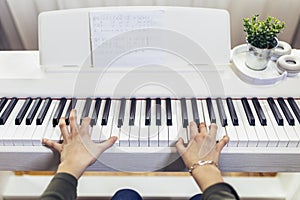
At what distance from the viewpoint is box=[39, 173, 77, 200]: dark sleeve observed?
3.06ft

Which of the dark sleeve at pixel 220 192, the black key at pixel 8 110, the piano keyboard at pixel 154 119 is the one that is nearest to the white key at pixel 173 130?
the piano keyboard at pixel 154 119

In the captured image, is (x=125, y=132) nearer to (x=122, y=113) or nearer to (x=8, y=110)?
(x=122, y=113)

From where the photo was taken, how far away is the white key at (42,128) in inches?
44.9

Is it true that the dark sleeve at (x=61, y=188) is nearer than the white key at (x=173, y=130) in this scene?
Yes

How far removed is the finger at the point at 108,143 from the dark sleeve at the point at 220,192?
315 millimetres

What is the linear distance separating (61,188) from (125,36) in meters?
0.56

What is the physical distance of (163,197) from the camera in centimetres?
164

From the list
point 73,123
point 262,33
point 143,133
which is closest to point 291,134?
point 262,33

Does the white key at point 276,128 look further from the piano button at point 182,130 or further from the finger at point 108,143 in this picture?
the finger at point 108,143

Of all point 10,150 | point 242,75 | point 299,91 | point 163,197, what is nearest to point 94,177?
point 163,197

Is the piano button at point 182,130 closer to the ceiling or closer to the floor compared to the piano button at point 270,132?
closer to the ceiling

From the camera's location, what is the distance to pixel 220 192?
943 millimetres

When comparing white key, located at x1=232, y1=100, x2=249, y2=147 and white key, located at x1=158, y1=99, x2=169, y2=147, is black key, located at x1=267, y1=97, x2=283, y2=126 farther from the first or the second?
white key, located at x1=158, y1=99, x2=169, y2=147

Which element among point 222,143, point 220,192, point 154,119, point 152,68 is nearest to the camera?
point 220,192
